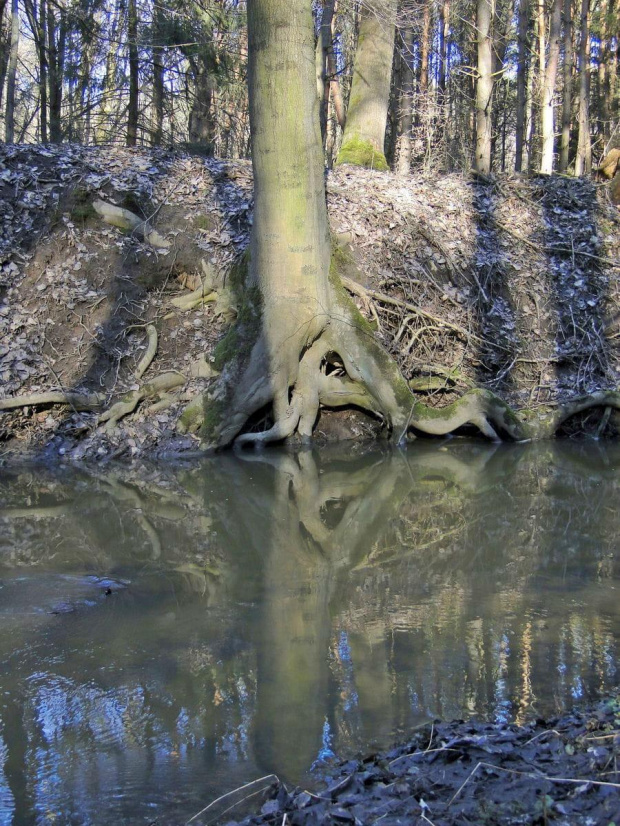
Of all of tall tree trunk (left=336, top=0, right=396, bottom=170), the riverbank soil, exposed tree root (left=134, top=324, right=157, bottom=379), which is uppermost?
tall tree trunk (left=336, top=0, right=396, bottom=170)

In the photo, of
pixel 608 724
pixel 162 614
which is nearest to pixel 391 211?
pixel 162 614

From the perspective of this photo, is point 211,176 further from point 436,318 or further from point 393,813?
point 393,813

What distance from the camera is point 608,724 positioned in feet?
9.80

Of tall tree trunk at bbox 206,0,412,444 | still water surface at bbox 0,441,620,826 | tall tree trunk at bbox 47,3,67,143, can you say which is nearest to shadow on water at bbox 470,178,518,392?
tall tree trunk at bbox 206,0,412,444

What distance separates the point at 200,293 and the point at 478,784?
28.7 ft

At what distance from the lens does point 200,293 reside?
34.9 feet

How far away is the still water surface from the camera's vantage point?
3.24m

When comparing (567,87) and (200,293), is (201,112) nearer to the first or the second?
(200,293)

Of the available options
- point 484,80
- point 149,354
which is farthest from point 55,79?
point 149,354

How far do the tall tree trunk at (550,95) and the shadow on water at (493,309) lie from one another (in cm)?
666

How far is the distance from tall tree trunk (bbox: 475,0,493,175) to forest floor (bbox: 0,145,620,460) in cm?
481

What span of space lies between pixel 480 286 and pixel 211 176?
4559 mm

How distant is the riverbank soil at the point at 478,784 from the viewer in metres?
2.49

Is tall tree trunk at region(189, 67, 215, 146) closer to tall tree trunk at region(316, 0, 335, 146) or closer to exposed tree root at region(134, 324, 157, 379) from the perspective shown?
tall tree trunk at region(316, 0, 335, 146)
